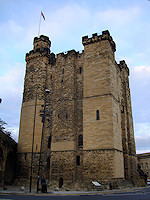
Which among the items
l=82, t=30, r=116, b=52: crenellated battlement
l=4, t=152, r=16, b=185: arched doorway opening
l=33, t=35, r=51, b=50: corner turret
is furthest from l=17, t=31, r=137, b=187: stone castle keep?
l=4, t=152, r=16, b=185: arched doorway opening

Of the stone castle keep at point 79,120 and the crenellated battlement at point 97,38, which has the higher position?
the crenellated battlement at point 97,38

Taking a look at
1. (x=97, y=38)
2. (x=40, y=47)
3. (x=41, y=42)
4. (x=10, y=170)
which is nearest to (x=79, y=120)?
(x=97, y=38)

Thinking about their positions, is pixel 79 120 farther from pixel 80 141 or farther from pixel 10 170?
pixel 10 170

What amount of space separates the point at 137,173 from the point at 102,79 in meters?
12.2

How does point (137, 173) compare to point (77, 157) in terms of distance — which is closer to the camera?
point (77, 157)

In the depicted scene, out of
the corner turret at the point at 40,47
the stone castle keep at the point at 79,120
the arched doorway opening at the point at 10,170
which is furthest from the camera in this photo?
the corner turret at the point at 40,47

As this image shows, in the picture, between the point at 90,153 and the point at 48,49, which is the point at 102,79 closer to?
the point at 90,153

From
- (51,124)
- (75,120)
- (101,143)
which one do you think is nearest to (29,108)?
(51,124)

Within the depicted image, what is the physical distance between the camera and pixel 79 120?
66.9 ft

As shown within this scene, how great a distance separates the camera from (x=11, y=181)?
73.6ft

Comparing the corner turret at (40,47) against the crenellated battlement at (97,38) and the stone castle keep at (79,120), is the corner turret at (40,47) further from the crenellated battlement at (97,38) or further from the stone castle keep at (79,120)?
the crenellated battlement at (97,38)

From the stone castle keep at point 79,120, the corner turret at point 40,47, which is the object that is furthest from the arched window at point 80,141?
the corner turret at point 40,47

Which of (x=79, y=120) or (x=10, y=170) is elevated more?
(x=79, y=120)

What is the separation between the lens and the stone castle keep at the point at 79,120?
18172mm
